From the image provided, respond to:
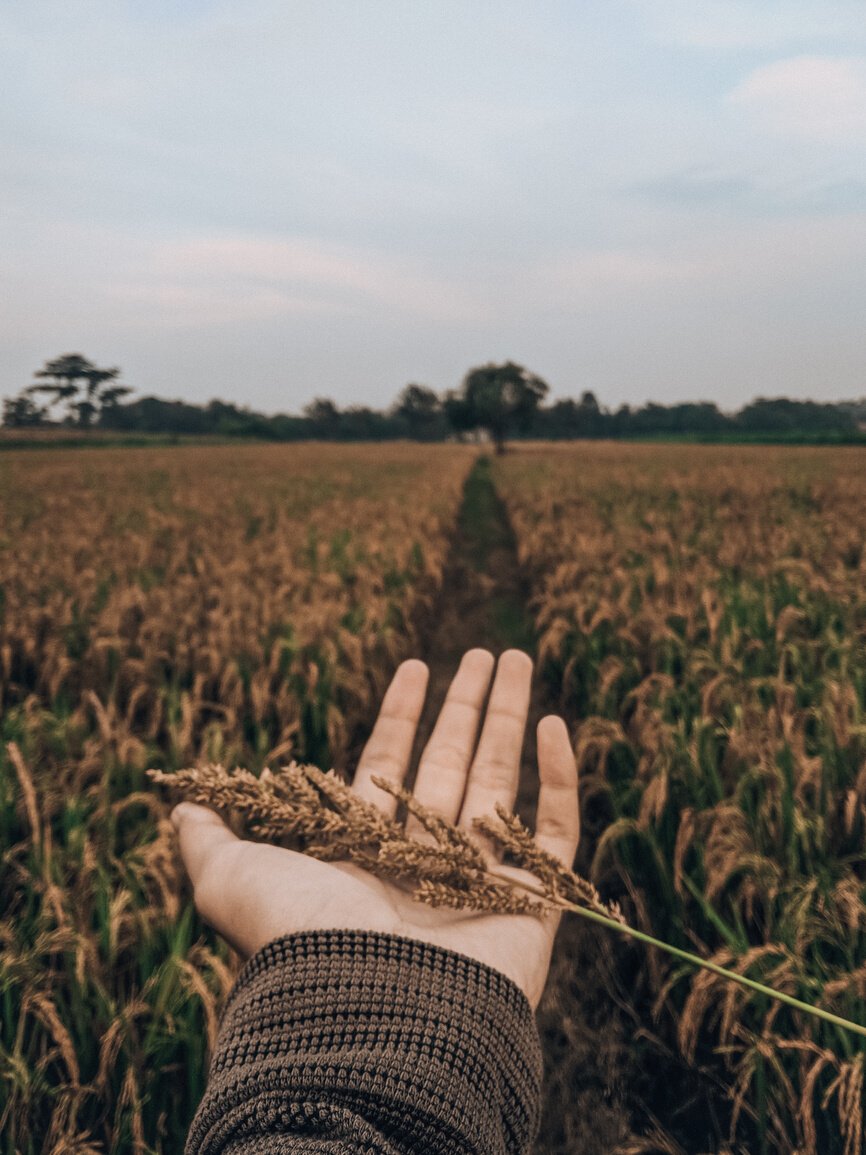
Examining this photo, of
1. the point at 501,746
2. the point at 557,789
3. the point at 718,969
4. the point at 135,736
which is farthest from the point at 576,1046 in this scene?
the point at 135,736

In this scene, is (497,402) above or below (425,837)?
above

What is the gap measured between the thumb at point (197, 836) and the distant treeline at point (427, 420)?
9728 centimetres

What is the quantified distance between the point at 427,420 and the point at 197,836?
126 metres

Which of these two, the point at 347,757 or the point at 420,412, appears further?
the point at 420,412

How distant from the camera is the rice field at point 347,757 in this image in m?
1.70

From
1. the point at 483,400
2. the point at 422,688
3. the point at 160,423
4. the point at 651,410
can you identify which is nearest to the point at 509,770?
the point at 422,688

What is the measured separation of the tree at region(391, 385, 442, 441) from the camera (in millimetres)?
121750

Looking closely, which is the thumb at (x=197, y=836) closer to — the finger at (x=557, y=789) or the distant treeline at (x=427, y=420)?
the finger at (x=557, y=789)

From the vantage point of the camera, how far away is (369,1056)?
1133 millimetres

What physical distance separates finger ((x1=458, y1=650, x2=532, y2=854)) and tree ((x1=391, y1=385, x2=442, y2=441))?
122 m

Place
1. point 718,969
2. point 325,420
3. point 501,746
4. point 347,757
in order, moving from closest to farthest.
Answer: point 718,969 < point 501,746 < point 347,757 < point 325,420

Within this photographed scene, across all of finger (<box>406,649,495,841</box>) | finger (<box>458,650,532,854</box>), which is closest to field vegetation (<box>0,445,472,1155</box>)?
finger (<box>406,649,495,841</box>)

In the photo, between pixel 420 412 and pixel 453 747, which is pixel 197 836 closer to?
pixel 453 747

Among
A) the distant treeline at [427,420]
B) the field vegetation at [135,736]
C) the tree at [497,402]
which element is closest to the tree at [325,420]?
the distant treeline at [427,420]
